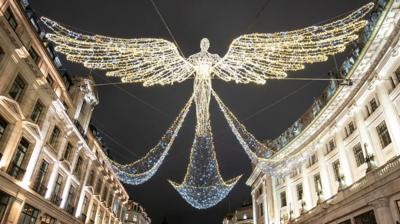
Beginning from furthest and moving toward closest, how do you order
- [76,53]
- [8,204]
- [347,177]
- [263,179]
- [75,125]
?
[263,179] → [75,125] → [347,177] → [8,204] → [76,53]

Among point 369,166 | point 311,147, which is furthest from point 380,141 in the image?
point 311,147

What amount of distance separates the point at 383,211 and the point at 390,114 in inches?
214

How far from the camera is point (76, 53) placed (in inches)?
441

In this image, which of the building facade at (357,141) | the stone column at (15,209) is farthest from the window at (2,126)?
the building facade at (357,141)

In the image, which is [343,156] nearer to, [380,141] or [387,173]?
[380,141]

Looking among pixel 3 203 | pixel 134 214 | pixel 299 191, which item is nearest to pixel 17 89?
pixel 3 203

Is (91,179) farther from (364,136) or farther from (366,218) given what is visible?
(364,136)

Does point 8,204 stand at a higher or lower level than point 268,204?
lower

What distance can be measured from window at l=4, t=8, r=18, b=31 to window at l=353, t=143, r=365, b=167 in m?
23.2

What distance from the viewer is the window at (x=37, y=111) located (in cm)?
2007

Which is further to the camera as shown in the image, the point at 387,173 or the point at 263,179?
→ the point at 263,179

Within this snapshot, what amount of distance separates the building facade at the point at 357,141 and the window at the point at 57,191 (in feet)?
68.5

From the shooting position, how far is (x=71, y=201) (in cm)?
2686

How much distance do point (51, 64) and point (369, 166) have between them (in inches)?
889
